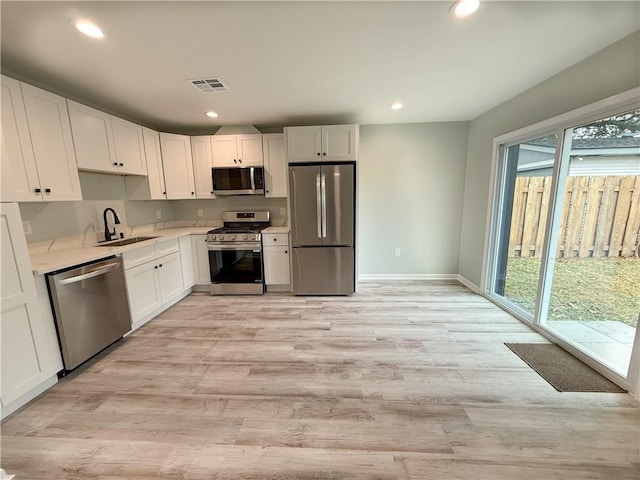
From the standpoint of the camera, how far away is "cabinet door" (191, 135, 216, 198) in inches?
148

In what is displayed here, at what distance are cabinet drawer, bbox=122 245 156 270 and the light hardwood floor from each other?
78cm

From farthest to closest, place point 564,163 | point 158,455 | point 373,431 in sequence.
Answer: point 564,163, point 373,431, point 158,455

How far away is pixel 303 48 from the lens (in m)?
1.86

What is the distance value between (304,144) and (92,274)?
2704 millimetres

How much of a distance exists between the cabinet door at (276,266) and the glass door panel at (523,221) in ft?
9.64

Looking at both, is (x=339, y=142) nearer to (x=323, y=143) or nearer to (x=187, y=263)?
(x=323, y=143)

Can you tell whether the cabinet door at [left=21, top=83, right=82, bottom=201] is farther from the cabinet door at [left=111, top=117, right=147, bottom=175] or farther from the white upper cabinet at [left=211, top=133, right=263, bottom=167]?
the white upper cabinet at [left=211, top=133, right=263, bottom=167]

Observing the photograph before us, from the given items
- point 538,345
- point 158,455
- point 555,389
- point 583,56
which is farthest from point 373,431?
point 583,56

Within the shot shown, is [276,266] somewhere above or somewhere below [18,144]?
below

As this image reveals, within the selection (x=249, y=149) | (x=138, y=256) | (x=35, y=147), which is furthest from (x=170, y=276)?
(x=249, y=149)

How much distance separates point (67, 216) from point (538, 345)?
491cm

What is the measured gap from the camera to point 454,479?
1.25 meters

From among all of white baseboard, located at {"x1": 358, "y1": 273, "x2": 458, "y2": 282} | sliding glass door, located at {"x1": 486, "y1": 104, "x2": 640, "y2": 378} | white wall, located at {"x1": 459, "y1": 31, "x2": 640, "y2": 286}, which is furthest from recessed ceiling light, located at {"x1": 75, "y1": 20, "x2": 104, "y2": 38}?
white baseboard, located at {"x1": 358, "y1": 273, "x2": 458, "y2": 282}

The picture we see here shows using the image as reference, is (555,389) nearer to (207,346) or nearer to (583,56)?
(583,56)
